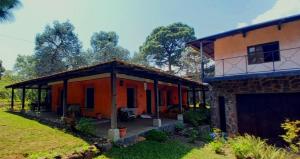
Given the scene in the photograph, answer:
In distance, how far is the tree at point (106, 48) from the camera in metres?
40.6

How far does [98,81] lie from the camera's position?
14719 millimetres

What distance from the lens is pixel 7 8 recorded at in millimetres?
5832

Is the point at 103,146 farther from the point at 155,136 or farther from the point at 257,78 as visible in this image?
the point at 257,78

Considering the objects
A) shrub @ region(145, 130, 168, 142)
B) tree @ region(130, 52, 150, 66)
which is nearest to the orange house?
shrub @ region(145, 130, 168, 142)

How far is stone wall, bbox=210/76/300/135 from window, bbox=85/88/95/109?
322 inches

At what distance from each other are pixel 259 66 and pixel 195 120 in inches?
203

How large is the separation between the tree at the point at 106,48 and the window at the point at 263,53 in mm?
29043

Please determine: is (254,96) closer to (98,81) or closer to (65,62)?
(98,81)

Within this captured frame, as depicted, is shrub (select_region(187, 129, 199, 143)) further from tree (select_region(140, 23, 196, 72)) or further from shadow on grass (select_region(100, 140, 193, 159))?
tree (select_region(140, 23, 196, 72))

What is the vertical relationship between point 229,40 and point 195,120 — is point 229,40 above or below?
above

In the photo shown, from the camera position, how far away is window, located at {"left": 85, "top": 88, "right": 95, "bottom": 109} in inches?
604

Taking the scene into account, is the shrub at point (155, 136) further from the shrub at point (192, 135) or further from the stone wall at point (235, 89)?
the stone wall at point (235, 89)

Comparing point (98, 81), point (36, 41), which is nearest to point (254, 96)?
point (98, 81)

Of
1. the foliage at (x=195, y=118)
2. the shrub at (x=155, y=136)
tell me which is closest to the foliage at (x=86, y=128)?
the shrub at (x=155, y=136)
